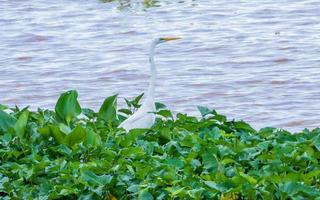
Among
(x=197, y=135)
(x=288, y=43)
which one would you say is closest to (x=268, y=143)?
(x=197, y=135)

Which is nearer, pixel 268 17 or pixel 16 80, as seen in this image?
pixel 16 80

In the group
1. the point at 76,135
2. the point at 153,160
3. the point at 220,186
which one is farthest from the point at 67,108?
the point at 220,186

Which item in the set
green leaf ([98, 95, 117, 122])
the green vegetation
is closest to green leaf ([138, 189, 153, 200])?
the green vegetation

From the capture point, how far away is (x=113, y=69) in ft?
38.3

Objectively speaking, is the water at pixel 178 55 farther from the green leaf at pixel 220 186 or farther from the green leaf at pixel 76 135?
the green leaf at pixel 220 186

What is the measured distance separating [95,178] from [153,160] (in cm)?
38

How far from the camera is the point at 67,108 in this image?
19.5ft

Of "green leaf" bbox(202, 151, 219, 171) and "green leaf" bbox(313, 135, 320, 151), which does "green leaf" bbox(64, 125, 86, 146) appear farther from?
"green leaf" bbox(313, 135, 320, 151)

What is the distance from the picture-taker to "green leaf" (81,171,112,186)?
4.84 meters

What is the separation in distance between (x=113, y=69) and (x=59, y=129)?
20.1 feet

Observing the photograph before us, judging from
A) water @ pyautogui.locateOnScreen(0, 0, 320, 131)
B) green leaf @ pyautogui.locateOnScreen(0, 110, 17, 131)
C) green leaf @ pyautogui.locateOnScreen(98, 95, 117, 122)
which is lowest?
water @ pyautogui.locateOnScreen(0, 0, 320, 131)

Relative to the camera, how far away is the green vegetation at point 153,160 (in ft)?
15.5

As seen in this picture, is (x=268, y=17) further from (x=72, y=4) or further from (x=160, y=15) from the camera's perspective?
(x=72, y=4)

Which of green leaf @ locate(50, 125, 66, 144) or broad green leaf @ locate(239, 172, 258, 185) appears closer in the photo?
broad green leaf @ locate(239, 172, 258, 185)
